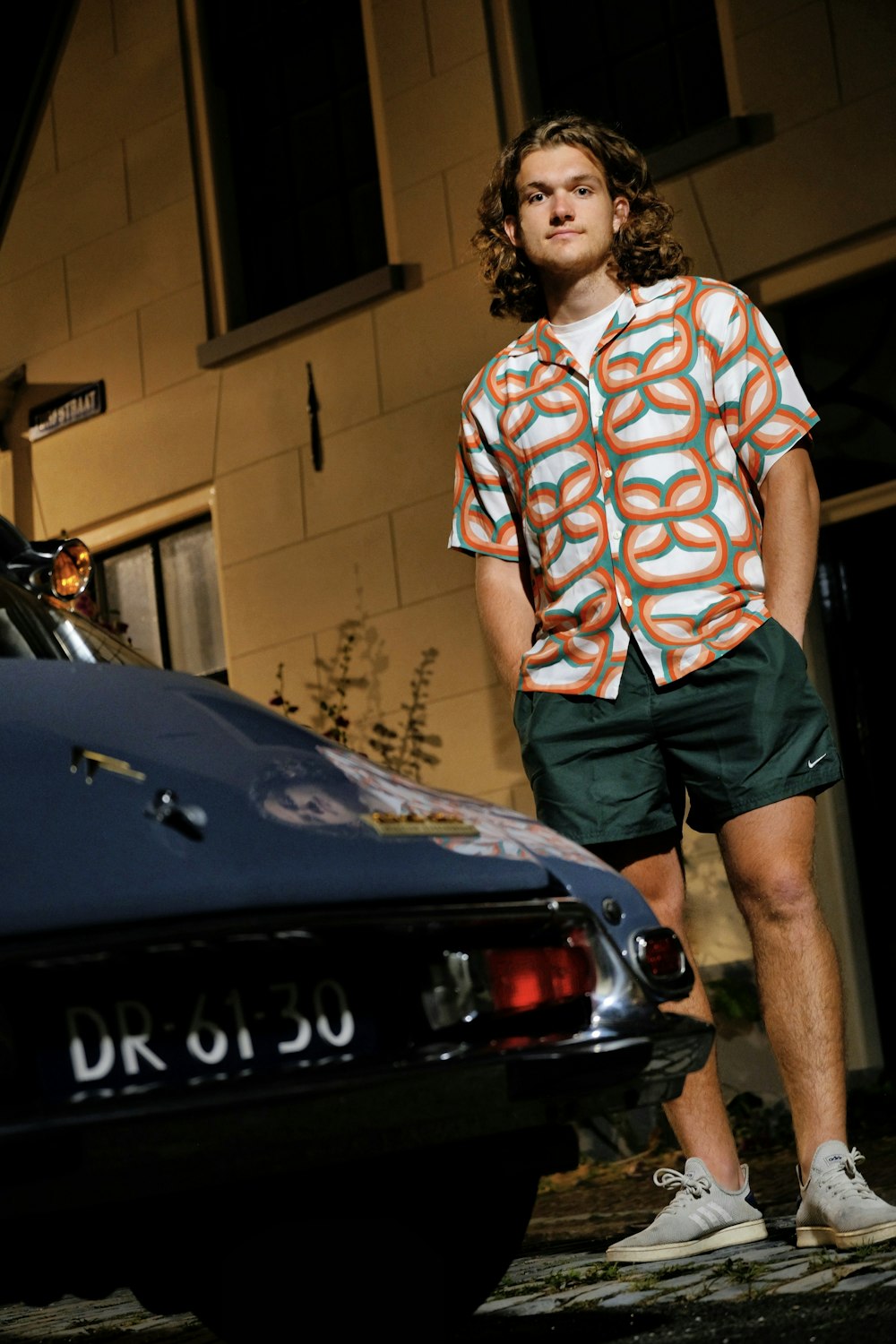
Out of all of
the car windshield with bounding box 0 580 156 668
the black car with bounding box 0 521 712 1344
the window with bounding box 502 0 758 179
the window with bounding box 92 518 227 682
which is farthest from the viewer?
the window with bounding box 92 518 227 682

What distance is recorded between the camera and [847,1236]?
3.10 metres

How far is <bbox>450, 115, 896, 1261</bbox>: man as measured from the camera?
337 cm

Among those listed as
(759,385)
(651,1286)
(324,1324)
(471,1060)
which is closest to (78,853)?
(471,1060)

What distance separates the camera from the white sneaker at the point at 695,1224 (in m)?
3.30

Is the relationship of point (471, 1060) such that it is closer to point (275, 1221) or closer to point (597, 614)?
point (275, 1221)

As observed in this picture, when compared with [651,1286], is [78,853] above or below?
above

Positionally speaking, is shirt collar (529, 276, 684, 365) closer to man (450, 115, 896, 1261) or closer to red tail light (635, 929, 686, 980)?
man (450, 115, 896, 1261)

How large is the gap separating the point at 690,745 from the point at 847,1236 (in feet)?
2.88

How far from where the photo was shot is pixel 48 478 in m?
9.40

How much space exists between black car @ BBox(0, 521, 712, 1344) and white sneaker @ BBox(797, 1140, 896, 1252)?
2.30 ft

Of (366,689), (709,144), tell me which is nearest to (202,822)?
(709,144)

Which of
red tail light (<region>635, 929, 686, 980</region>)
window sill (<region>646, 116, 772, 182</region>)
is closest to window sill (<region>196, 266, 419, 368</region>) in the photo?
window sill (<region>646, 116, 772, 182</region>)

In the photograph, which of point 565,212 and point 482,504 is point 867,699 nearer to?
point 482,504

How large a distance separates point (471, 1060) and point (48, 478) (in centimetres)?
754
